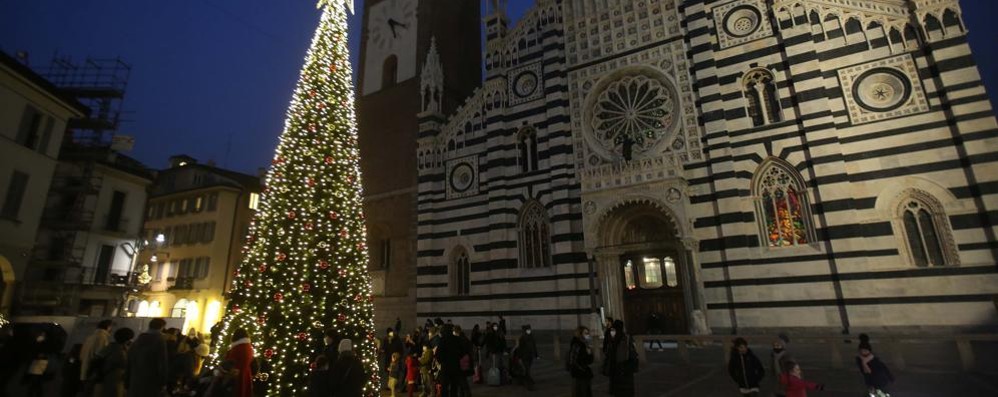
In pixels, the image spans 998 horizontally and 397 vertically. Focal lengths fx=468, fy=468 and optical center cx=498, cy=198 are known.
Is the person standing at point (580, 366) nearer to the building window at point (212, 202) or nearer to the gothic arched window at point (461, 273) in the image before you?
the gothic arched window at point (461, 273)

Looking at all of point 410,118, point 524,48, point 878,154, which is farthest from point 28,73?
point 878,154

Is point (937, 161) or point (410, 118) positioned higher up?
point (410, 118)

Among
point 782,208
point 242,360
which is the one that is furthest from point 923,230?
point 242,360

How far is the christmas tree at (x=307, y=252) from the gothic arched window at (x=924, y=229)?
16.1 m

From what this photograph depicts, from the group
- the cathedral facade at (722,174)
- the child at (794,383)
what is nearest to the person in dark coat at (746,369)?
the child at (794,383)

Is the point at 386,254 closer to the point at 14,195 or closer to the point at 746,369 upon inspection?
the point at 14,195

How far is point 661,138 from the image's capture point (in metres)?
18.7

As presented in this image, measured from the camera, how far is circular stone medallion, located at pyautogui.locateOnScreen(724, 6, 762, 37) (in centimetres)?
1803

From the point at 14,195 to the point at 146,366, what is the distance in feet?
58.0

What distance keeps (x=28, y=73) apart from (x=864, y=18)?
3068 cm

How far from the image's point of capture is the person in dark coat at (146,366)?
6.31 meters

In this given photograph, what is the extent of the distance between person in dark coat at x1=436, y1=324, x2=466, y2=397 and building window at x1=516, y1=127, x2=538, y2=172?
13904mm

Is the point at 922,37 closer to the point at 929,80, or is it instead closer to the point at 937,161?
the point at 929,80

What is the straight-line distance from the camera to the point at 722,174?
17.0 metres
